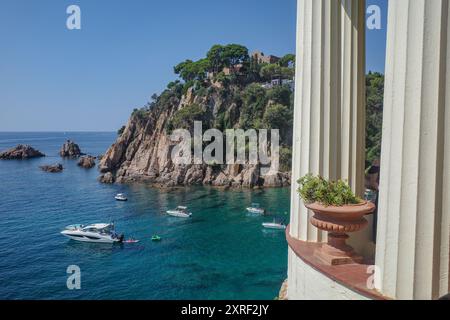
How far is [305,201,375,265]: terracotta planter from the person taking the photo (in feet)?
13.8

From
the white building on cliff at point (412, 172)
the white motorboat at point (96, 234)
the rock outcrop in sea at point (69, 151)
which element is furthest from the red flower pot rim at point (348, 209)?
the rock outcrop in sea at point (69, 151)

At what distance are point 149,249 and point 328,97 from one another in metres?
26.1

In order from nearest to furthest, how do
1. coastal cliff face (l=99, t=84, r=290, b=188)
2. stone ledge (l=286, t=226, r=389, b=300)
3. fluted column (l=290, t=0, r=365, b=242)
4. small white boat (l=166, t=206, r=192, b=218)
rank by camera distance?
stone ledge (l=286, t=226, r=389, b=300) → fluted column (l=290, t=0, r=365, b=242) → small white boat (l=166, t=206, r=192, b=218) → coastal cliff face (l=99, t=84, r=290, b=188)

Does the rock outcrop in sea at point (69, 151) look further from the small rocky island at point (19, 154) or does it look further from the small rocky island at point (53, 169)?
the small rocky island at point (53, 169)

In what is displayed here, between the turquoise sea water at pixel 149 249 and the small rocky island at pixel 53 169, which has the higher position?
the small rocky island at pixel 53 169

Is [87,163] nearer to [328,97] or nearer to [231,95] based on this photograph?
[231,95]

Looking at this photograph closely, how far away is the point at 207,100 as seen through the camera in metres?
60.4

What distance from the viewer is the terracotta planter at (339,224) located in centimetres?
422

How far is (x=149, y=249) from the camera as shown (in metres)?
28.6

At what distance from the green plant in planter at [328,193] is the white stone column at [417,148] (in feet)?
3.14

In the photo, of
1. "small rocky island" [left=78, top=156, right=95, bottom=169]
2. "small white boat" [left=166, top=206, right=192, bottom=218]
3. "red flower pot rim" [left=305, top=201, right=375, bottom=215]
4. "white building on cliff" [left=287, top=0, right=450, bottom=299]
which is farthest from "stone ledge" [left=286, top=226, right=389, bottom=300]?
"small rocky island" [left=78, top=156, right=95, bottom=169]

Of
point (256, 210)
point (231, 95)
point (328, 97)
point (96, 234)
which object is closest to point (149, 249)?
point (96, 234)

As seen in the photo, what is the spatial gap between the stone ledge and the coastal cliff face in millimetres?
43636

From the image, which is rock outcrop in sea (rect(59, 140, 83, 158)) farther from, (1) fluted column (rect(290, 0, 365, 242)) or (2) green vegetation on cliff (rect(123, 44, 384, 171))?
(1) fluted column (rect(290, 0, 365, 242))
